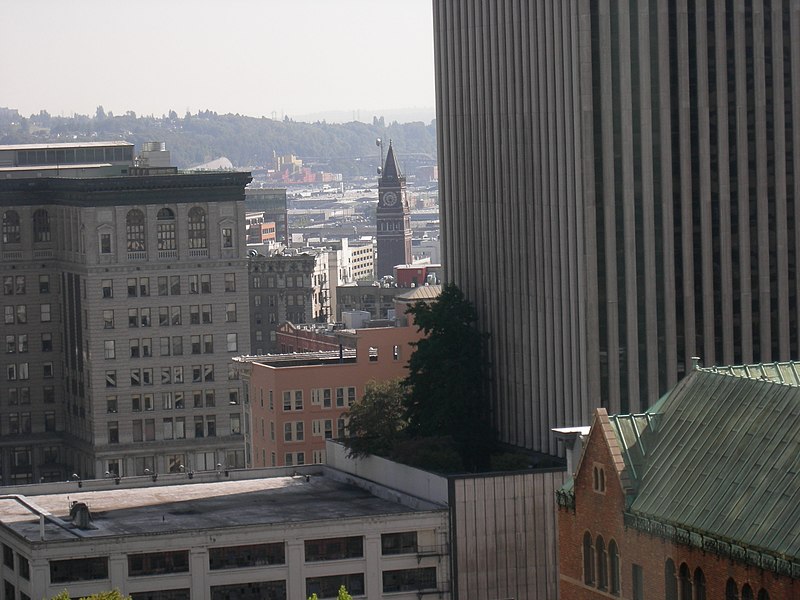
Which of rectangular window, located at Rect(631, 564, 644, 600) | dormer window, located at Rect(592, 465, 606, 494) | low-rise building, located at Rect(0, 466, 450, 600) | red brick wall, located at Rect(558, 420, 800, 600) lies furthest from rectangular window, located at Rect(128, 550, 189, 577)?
rectangular window, located at Rect(631, 564, 644, 600)

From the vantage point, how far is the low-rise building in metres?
129

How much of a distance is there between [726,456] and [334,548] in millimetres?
45078

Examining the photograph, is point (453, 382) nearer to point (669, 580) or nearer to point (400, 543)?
point (400, 543)

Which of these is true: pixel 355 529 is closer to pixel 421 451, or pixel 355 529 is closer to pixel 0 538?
pixel 421 451

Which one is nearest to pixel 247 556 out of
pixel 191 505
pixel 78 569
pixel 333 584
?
pixel 333 584

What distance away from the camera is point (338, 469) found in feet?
503

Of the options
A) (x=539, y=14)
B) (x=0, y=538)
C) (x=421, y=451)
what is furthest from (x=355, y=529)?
(x=539, y=14)

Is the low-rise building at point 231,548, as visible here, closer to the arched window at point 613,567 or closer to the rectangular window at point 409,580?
the rectangular window at point 409,580

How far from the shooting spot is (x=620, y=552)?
97438 mm

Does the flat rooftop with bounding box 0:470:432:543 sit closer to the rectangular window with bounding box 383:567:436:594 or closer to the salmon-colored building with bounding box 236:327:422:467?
the rectangular window with bounding box 383:567:436:594

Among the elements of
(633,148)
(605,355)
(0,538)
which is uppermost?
(633,148)

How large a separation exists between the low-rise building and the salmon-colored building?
4077 centimetres

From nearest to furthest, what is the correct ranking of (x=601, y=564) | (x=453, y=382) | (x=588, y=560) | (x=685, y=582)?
(x=685, y=582) → (x=601, y=564) → (x=588, y=560) → (x=453, y=382)

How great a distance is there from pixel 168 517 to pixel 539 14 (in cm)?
3869
